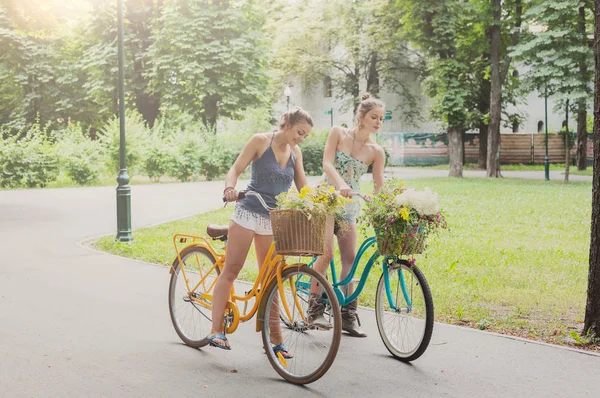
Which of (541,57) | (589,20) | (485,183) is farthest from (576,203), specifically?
(589,20)

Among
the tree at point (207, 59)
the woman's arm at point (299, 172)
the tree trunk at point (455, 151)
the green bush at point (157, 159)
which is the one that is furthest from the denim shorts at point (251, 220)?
the tree at point (207, 59)

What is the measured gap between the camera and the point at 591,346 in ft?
20.8

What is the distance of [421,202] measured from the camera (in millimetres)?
5402

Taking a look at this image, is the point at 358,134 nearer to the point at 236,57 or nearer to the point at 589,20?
the point at 589,20

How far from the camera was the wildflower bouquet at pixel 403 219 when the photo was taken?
213 inches

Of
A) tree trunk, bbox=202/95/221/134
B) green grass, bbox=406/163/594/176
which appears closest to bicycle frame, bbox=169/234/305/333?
tree trunk, bbox=202/95/221/134

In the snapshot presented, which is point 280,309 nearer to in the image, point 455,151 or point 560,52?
point 560,52

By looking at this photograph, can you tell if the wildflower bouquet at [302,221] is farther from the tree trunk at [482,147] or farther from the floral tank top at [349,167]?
the tree trunk at [482,147]

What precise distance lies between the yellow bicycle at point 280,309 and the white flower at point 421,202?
0.85 metres

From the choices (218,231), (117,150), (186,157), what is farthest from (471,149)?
(218,231)

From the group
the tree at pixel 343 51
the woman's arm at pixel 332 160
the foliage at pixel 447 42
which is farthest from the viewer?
the tree at pixel 343 51

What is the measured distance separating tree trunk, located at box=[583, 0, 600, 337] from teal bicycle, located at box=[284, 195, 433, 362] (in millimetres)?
1738

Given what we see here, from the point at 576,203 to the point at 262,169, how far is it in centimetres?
1694

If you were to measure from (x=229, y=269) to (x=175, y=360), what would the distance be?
2.76ft
